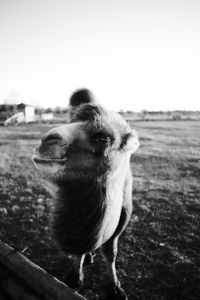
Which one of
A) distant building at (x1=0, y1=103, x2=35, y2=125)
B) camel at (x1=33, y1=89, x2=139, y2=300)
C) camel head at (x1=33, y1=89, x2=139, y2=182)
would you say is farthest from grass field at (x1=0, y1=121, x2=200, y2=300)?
distant building at (x1=0, y1=103, x2=35, y2=125)

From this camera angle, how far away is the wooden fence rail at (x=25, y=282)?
6.36 ft

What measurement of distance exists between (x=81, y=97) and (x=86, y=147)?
886 millimetres

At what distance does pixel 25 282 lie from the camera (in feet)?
7.08

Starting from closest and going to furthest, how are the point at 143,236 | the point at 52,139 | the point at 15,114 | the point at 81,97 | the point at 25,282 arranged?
the point at 52,139
the point at 25,282
the point at 81,97
the point at 143,236
the point at 15,114

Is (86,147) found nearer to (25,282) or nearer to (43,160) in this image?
(43,160)

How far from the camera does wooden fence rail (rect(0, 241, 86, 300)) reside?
194cm

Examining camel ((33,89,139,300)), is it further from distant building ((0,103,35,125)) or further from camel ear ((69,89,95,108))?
distant building ((0,103,35,125))

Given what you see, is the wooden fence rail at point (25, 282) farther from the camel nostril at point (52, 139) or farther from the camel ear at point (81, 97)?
the camel ear at point (81, 97)

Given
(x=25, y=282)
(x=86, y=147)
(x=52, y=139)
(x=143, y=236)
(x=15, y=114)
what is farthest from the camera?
(x=15, y=114)

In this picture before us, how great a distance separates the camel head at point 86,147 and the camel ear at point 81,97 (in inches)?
17.3

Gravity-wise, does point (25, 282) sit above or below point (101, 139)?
below

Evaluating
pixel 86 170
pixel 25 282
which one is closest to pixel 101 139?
pixel 86 170

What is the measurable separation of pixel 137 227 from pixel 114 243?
1904mm

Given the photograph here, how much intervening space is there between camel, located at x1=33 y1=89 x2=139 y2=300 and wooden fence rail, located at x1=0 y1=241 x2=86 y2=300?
31 cm
